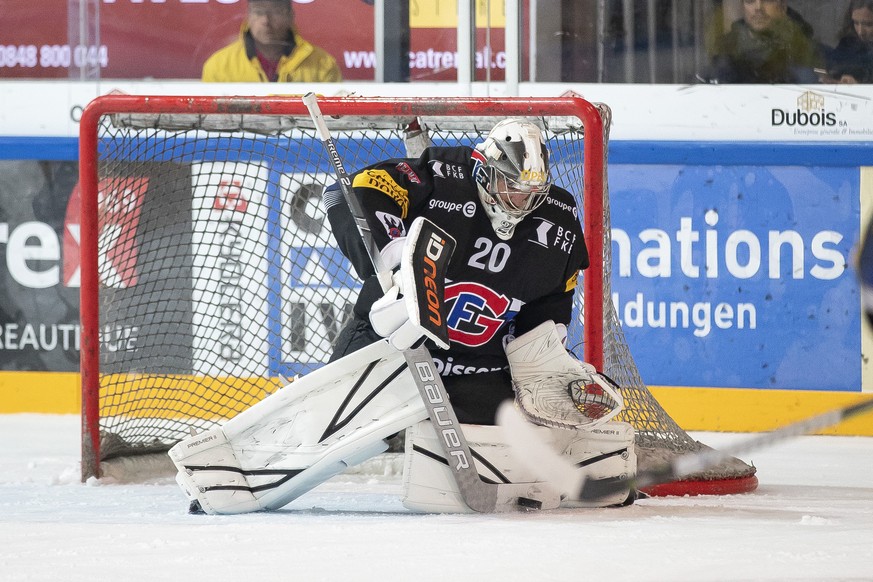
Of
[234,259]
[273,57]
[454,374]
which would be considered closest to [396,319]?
[454,374]

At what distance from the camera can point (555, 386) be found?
8.70 feet

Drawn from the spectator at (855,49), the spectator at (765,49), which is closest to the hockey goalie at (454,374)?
the spectator at (765,49)

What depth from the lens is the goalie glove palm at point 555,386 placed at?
2615 mm

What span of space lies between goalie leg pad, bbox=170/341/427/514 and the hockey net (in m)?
0.64

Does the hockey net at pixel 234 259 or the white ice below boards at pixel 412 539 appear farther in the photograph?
the hockey net at pixel 234 259

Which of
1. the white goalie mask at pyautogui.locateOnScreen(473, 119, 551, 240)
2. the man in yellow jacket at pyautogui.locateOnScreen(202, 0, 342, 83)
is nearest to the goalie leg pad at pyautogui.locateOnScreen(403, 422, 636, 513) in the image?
the white goalie mask at pyautogui.locateOnScreen(473, 119, 551, 240)

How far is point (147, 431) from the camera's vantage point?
3387mm

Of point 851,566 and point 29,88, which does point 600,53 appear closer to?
point 29,88

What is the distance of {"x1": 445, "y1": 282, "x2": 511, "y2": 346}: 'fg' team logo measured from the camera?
8.77 feet

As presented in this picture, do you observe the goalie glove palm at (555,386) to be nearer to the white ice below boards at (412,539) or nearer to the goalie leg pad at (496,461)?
the goalie leg pad at (496,461)

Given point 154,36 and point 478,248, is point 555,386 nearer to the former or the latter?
→ point 478,248

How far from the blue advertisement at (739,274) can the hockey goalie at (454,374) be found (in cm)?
143

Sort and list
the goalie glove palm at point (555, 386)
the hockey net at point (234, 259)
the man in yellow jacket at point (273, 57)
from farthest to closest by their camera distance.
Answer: the man in yellow jacket at point (273, 57) < the hockey net at point (234, 259) < the goalie glove palm at point (555, 386)

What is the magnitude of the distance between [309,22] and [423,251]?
7.69 feet
